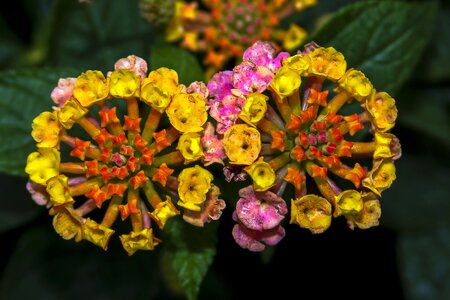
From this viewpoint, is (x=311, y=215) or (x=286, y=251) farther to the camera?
(x=286, y=251)

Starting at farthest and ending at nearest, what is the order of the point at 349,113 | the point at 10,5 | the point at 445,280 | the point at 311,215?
the point at 10,5 < the point at 445,280 < the point at 349,113 < the point at 311,215

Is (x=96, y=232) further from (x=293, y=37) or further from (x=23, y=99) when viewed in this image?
(x=293, y=37)

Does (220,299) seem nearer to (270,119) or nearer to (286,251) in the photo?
(286,251)

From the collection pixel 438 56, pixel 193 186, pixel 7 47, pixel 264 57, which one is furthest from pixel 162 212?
pixel 7 47

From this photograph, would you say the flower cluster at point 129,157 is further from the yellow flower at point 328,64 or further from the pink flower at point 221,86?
the yellow flower at point 328,64

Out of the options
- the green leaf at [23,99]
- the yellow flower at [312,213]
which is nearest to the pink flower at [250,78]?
the yellow flower at [312,213]

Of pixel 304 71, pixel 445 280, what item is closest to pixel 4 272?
pixel 304 71
